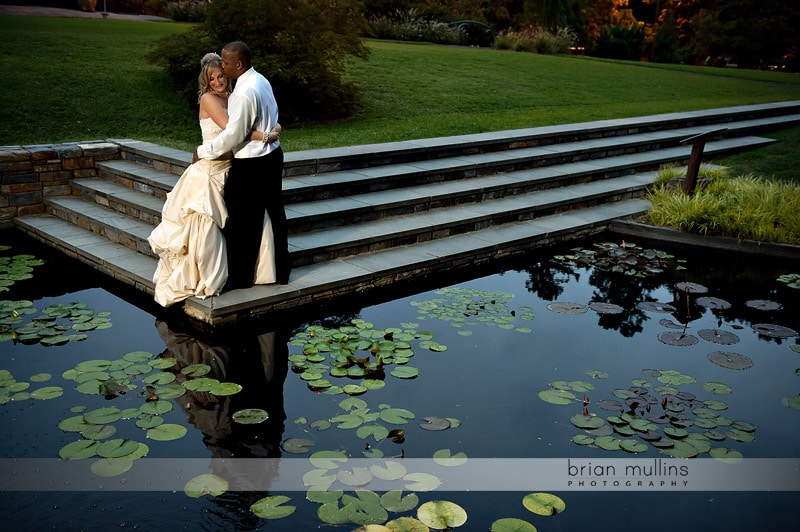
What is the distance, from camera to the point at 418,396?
421cm

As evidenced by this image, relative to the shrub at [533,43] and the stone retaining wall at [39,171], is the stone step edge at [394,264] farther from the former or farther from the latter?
the shrub at [533,43]

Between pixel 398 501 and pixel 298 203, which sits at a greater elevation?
pixel 298 203

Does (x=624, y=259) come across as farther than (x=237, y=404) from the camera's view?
Yes

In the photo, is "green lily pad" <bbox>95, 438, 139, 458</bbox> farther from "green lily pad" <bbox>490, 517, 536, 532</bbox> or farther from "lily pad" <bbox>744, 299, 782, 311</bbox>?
"lily pad" <bbox>744, 299, 782, 311</bbox>

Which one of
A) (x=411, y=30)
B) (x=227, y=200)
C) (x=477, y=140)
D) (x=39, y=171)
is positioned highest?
(x=411, y=30)

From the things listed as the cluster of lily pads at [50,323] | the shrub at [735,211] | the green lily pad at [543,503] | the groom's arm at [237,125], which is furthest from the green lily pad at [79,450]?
the shrub at [735,211]

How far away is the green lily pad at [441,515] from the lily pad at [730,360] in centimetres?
258

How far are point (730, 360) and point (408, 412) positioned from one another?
8.03 feet

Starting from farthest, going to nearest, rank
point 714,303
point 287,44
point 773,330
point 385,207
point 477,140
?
point 287,44 → point 477,140 → point 385,207 → point 714,303 → point 773,330

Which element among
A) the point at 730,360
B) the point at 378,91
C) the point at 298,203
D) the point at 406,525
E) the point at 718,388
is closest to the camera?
the point at 406,525

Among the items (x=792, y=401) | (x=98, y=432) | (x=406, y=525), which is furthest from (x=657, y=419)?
(x=98, y=432)

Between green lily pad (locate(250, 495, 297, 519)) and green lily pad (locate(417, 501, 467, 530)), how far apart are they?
593mm

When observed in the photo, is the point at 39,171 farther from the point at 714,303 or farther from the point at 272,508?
the point at 714,303

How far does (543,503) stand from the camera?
3262mm
